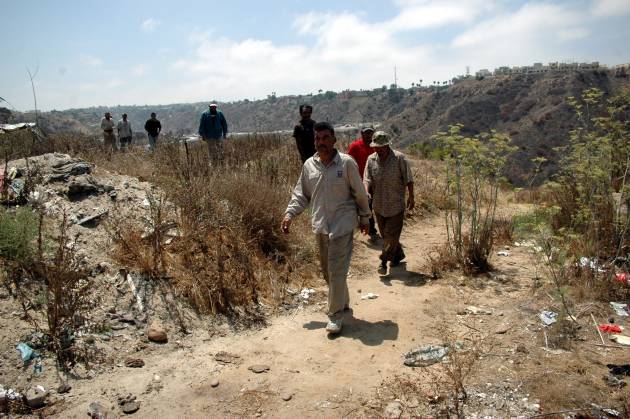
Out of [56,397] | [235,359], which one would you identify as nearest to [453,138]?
[235,359]

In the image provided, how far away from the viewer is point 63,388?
3049mm

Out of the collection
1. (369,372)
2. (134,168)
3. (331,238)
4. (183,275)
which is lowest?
(369,372)

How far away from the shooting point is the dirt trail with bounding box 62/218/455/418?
116 inches

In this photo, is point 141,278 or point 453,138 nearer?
point 141,278

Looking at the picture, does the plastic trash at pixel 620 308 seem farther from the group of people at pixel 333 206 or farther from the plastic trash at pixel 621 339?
the group of people at pixel 333 206

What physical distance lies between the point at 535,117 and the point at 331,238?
5223cm

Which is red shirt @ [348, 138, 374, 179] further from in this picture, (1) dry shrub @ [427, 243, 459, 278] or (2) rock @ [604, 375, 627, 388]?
(2) rock @ [604, 375, 627, 388]

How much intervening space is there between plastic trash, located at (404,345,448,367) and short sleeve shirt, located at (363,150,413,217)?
79.6 inches

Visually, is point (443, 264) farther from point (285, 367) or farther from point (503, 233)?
point (285, 367)

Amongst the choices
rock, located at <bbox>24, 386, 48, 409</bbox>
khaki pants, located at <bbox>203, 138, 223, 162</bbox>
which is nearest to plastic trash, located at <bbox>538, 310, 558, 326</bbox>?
rock, located at <bbox>24, 386, 48, 409</bbox>

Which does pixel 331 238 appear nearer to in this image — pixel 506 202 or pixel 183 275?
pixel 183 275

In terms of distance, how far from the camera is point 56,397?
2990mm

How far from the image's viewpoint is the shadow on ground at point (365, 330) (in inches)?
148

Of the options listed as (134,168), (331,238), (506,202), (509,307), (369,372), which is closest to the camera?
(369,372)
